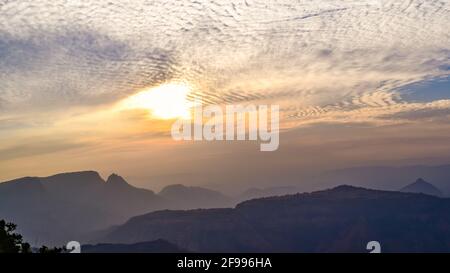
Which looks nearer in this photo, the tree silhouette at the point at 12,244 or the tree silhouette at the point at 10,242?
the tree silhouette at the point at 12,244

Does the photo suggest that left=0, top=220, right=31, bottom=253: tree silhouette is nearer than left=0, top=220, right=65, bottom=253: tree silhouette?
Answer: No

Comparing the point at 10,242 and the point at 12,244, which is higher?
the point at 10,242
